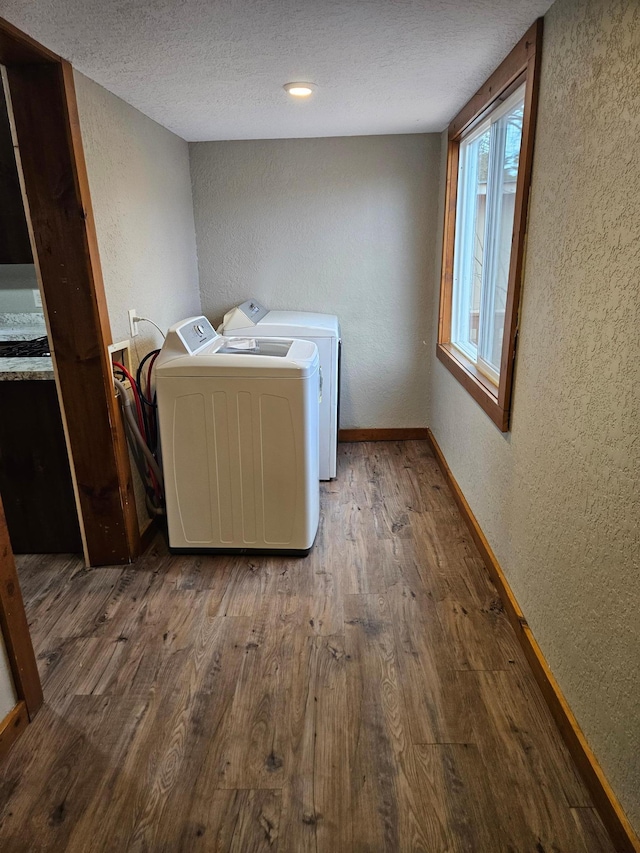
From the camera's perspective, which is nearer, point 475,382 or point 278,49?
point 278,49

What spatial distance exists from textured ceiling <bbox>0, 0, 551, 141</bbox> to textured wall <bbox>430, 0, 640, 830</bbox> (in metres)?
0.35

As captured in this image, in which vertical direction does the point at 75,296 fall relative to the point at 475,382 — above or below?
above

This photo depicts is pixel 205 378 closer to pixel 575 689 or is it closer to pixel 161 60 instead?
pixel 161 60

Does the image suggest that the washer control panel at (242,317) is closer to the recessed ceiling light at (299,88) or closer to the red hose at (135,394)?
the red hose at (135,394)

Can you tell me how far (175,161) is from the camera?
3.24m

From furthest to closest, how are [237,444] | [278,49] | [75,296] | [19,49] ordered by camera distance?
[237,444]
[75,296]
[278,49]
[19,49]

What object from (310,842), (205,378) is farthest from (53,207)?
(310,842)

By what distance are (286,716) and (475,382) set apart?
164 cm

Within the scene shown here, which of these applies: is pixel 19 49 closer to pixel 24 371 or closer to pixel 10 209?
pixel 10 209

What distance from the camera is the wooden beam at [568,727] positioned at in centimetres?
126

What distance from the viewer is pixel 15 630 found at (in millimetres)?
1584

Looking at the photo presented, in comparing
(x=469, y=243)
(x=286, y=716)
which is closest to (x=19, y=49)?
(x=286, y=716)

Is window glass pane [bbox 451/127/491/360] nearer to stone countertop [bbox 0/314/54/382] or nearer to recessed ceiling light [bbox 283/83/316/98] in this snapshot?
recessed ceiling light [bbox 283/83/316/98]

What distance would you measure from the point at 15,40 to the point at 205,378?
4.10ft
